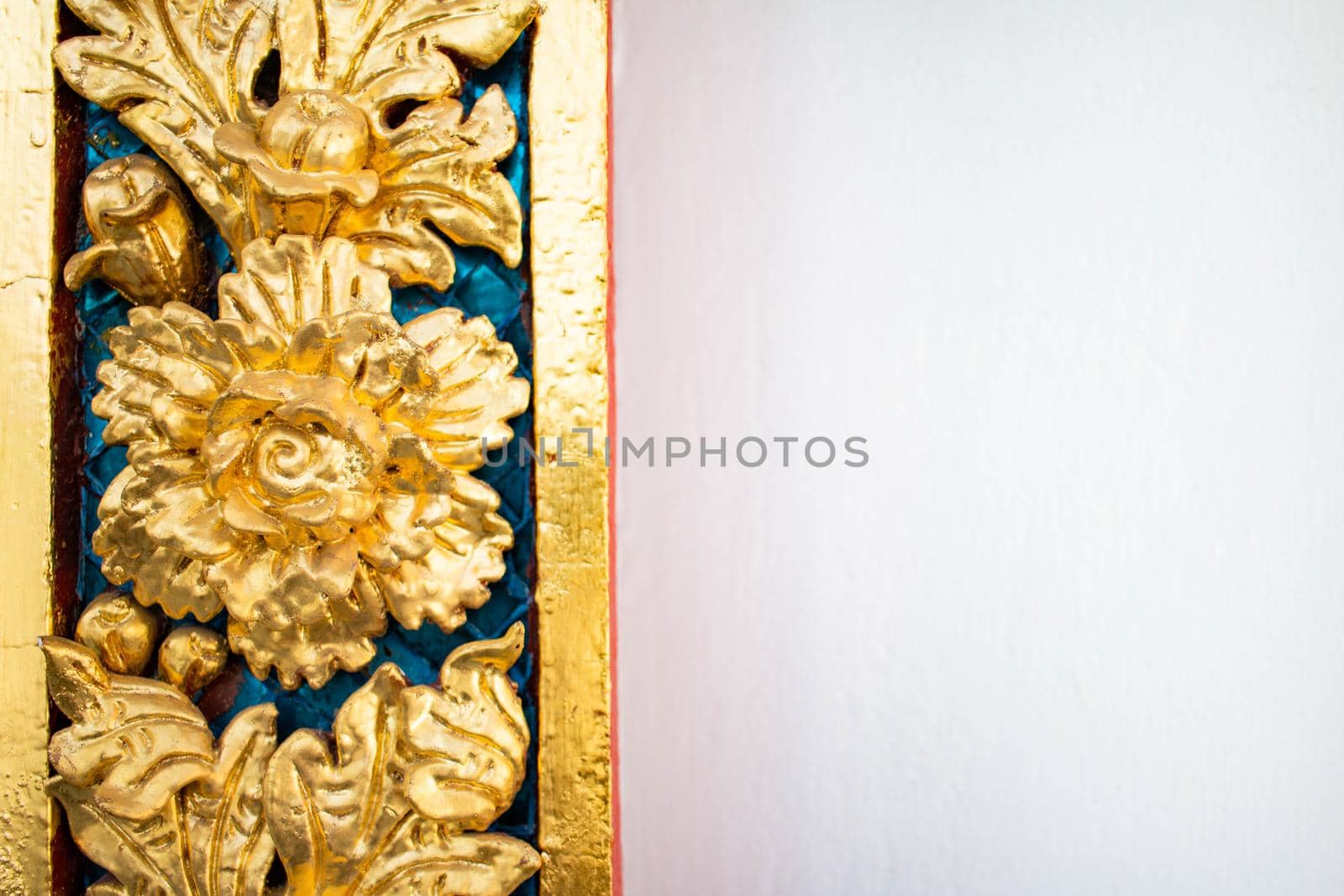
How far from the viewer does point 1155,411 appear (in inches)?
25.6

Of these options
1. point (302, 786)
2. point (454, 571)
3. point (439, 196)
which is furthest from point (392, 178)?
point (302, 786)

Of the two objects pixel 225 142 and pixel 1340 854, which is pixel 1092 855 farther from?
pixel 225 142

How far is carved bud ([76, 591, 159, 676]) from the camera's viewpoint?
53cm

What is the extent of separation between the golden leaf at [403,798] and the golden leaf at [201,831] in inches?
0.8

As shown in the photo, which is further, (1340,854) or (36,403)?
(1340,854)

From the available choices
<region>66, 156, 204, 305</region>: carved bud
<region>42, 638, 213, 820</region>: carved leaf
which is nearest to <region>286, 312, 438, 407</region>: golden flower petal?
<region>66, 156, 204, 305</region>: carved bud

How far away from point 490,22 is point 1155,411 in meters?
0.52

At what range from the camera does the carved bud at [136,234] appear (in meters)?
0.54

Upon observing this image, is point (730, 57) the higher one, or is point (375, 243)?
point (730, 57)

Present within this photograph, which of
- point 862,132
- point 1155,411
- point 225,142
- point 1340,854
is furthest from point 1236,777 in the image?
point 225,142

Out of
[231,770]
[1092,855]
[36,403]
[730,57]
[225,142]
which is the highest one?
[730,57]

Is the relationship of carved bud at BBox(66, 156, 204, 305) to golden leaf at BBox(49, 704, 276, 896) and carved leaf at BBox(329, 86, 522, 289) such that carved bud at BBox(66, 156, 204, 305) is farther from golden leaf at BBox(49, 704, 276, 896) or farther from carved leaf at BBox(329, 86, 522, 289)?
golden leaf at BBox(49, 704, 276, 896)

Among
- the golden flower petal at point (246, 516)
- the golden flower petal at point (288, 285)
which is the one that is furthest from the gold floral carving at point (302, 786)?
the golden flower petal at point (288, 285)

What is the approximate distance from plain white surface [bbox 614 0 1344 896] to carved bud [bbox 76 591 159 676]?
32cm
